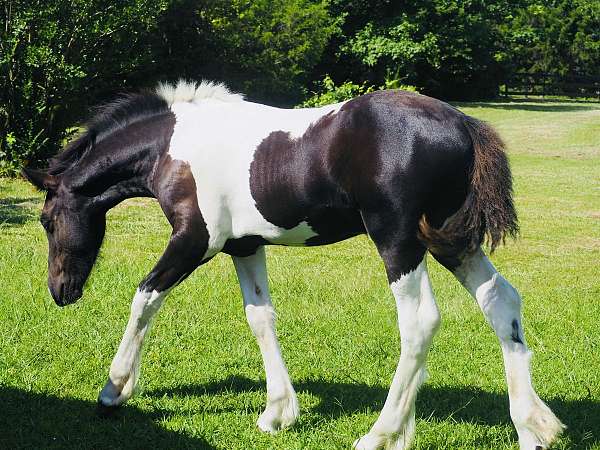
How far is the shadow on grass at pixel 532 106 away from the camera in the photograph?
120 feet

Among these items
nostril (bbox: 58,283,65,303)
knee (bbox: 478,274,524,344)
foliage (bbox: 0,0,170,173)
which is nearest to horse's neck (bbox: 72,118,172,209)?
nostril (bbox: 58,283,65,303)

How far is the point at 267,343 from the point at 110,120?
67.8 inches

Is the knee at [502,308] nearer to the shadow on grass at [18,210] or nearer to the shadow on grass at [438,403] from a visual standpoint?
the shadow on grass at [438,403]

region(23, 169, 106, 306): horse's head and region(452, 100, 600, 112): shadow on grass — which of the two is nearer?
region(23, 169, 106, 306): horse's head

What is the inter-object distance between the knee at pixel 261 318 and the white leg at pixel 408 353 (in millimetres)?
1008

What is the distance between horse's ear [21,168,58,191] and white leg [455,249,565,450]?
101 inches

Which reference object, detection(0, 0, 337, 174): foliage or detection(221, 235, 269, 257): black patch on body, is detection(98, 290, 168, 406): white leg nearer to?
detection(221, 235, 269, 257): black patch on body

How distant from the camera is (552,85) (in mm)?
46906

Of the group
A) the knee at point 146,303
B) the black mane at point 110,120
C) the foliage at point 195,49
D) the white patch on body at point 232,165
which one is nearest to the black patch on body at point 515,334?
the white patch on body at point 232,165

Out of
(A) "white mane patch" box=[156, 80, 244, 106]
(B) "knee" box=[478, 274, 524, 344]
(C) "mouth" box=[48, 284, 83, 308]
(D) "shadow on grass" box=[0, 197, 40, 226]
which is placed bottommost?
(D) "shadow on grass" box=[0, 197, 40, 226]

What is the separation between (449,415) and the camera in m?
4.93

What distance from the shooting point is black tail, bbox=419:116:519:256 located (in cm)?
419

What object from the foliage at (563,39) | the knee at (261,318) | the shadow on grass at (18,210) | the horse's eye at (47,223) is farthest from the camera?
the foliage at (563,39)

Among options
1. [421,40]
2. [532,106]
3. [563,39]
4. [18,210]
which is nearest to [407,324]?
[18,210]
